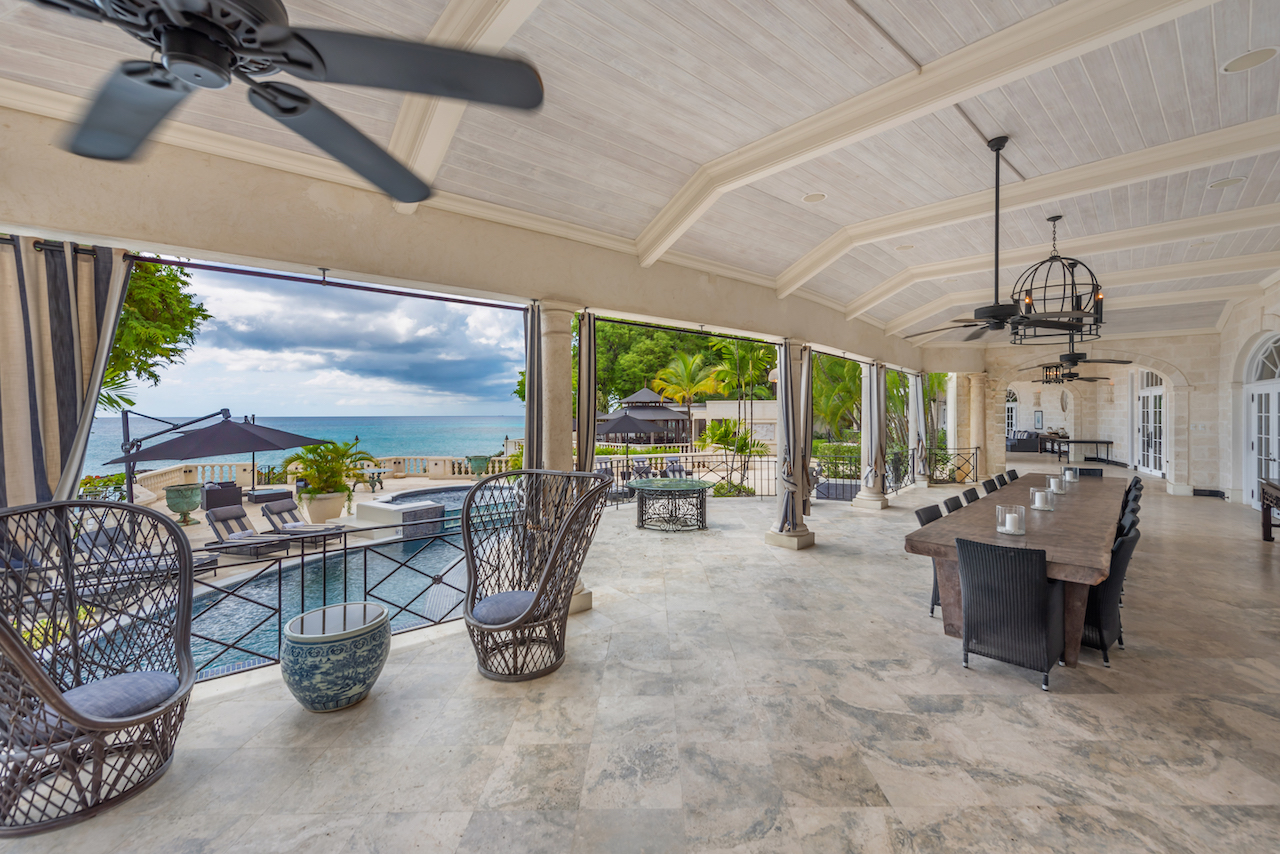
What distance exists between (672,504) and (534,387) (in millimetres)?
3766

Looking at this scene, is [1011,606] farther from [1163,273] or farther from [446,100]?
[1163,273]

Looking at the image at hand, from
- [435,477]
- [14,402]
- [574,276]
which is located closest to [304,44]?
[14,402]

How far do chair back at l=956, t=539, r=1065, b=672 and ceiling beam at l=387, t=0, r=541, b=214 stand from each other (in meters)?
3.45

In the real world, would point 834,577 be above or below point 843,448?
below

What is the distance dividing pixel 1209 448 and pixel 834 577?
975cm

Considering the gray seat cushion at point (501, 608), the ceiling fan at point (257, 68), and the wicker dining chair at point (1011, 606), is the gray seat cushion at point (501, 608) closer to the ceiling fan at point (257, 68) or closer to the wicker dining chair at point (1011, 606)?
the ceiling fan at point (257, 68)

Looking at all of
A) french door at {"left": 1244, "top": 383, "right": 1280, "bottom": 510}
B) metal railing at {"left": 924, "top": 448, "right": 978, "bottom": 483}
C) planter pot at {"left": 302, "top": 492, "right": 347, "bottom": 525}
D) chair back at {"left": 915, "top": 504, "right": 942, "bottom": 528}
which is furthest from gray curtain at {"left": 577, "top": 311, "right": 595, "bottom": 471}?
french door at {"left": 1244, "top": 383, "right": 1280, "bottom": 510}

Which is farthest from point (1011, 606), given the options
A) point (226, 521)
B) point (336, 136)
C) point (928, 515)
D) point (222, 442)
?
point (226, 521)

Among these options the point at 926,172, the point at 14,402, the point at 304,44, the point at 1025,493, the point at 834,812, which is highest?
the point at 926,172

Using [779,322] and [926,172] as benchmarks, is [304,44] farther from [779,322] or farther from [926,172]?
[779,322]

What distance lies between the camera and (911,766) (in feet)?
7.41

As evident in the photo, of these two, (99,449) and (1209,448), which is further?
(99,449)

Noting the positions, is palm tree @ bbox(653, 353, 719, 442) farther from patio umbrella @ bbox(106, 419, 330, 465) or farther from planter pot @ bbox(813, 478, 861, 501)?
patio umbrella @ bbox(106, 419, 330, 465)

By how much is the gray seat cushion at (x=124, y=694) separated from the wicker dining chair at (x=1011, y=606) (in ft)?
13.0
